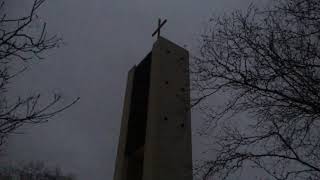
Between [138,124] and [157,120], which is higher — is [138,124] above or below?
above

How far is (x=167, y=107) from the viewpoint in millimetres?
8219

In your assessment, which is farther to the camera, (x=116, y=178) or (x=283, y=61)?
(x=116, y=178)

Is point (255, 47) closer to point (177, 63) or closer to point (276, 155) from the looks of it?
point (276, 155)

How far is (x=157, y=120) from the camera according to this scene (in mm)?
7902

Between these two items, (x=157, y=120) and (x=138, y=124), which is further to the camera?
(x=138, y=124)

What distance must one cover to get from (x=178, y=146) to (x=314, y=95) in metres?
4.36

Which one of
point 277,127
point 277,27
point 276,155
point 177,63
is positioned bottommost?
point 276,155

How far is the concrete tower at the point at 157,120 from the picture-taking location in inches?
291

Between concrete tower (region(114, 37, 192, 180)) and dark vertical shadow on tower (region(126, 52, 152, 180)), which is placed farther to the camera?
dark vertical shadow on tower (region(126, 52, 152, 180))

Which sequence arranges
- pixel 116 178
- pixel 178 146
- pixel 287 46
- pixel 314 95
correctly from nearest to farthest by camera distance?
pixel 314 95, pixel 287 46, pixel 178 146, pixel 116 178

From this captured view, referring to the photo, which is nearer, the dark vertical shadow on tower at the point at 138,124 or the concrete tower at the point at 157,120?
the concrete tower at the point at 157,120

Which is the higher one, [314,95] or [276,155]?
[314,95]

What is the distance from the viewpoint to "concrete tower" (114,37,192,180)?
24.3ft

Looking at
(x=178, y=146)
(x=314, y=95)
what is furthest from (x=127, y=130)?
(x=314, y=95)
